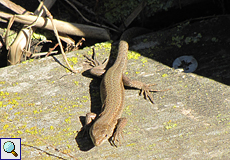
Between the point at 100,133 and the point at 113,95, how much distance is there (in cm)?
75

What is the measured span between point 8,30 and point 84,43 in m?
1.12

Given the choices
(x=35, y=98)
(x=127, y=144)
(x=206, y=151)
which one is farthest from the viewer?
(x=35, y=98)

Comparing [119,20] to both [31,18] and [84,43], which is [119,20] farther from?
[31,18]

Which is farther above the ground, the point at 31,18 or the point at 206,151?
the point at 31,18

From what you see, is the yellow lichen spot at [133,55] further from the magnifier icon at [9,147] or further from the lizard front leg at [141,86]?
the magnifier icon at [9,147]

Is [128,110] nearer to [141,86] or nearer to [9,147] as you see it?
[141,86]

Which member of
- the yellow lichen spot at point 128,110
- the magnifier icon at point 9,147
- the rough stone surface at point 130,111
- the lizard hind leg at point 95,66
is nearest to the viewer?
the rough stone surface at point 130,111

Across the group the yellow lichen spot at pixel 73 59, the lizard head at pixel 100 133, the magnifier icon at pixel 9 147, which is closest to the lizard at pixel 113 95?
the lizard head at pixel 100 133

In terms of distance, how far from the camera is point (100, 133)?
2572 mm

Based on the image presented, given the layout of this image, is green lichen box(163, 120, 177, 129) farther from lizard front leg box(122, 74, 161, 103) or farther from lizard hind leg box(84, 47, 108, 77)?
lizard hind leg box(84, 47, 108, 77)

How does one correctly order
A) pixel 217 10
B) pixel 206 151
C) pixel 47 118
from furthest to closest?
1. pixel 217 10
2. pixel 47 118
3. pixel 206 151

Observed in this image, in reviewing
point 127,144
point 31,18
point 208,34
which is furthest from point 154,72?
point 31,18

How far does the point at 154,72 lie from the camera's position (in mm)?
2920

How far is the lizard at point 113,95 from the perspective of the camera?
2.51 meters
